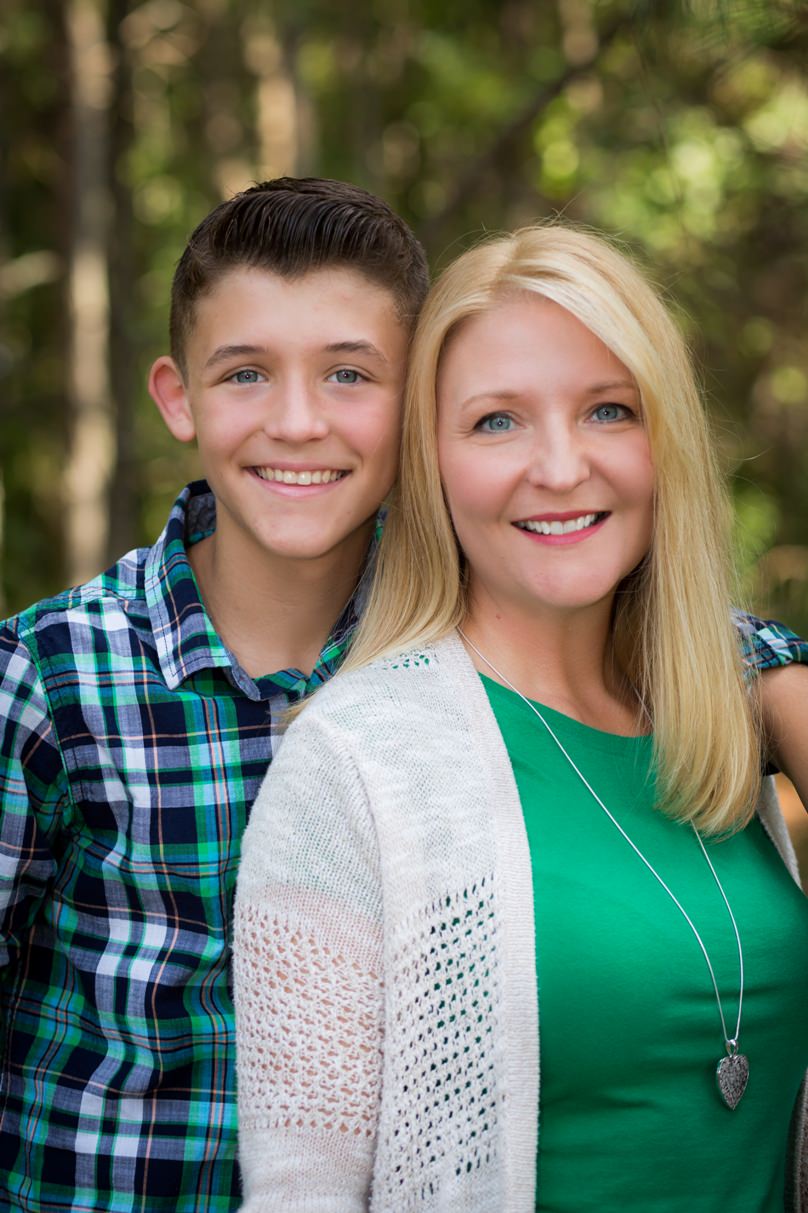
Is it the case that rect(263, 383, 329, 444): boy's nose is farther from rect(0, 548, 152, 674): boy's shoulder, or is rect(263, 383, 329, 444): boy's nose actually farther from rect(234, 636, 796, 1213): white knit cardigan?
rect(234, 636, 796, 1213): white knit cardigan

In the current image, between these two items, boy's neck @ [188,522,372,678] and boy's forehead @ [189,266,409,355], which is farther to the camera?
boy's neck @ [188,522,372,678]

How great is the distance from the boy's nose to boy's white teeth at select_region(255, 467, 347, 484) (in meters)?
0.06

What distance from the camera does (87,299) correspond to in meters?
8.02

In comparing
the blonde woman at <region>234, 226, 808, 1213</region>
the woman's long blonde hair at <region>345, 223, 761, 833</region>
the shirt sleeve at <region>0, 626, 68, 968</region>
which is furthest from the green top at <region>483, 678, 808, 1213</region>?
the shirt sleeve at <region>0, 626, 68, 968</region>

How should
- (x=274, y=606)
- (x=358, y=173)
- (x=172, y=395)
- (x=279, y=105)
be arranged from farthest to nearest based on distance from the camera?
(x=358, y=173), (x=279, y=105), (x=172, y=395), (x=274, y=606)

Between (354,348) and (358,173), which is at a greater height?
(358,173)

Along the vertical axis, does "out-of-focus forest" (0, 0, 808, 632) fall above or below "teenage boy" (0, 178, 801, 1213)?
above

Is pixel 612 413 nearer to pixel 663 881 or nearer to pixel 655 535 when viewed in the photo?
pixel 655 535

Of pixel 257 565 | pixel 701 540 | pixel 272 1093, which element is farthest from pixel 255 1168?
pixel 701 540

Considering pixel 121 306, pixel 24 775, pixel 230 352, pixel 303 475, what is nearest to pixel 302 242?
pixel 230 352

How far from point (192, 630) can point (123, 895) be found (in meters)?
0.44

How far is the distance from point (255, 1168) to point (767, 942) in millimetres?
Result: 805

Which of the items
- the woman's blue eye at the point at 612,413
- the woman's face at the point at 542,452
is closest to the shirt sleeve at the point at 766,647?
the woman's face at the point at 542,452

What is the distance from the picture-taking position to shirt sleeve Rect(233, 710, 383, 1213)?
184 cm
